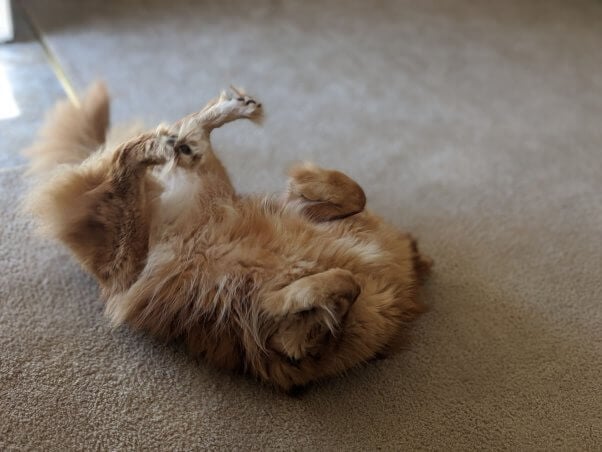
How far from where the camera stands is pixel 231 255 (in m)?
1.25

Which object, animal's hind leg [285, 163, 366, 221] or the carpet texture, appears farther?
animal's hind leg [285, 163, 366, 221]

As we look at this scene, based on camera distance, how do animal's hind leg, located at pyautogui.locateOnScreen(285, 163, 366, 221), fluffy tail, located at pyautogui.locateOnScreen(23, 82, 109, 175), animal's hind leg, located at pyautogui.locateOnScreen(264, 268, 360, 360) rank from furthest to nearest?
1. fluffy tail, located at pyautogui.locateOnScreen(23, 82, 109, 175)
2. animal's hind leg, located at pyautogui.locateOnScreen(285, 163, 366, 221)
3. animal's hind leg, located at pyautogui.locateOnScreen(264, 268, 360, 360)

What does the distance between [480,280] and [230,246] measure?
715 mm

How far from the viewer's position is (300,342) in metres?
1.18

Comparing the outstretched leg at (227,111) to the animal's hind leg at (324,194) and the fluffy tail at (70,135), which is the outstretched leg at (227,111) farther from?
the fluffy tail at (70,135)

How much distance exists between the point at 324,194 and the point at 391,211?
461 millimetres

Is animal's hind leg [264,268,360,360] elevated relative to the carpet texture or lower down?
elevated

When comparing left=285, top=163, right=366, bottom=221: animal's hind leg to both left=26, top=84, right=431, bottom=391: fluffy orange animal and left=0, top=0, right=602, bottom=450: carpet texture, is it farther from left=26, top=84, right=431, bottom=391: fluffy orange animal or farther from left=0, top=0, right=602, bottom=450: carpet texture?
Answer: left=0, top=0, right=602, bottom=450: carpet texture

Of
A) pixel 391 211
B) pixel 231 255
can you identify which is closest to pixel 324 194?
pixel 231 255

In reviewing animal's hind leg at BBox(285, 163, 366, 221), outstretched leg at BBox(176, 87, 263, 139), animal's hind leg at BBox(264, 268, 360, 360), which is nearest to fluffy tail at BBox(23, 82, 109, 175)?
outstretched leg at BBox(176, 87, 263, 139)

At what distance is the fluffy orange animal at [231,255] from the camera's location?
3.96 ft

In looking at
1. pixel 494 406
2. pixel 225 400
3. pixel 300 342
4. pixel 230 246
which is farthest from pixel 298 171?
pixel 494 406

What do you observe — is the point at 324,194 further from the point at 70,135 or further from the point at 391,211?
the point at 70,135

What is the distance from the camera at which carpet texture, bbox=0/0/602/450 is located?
1.24 m
